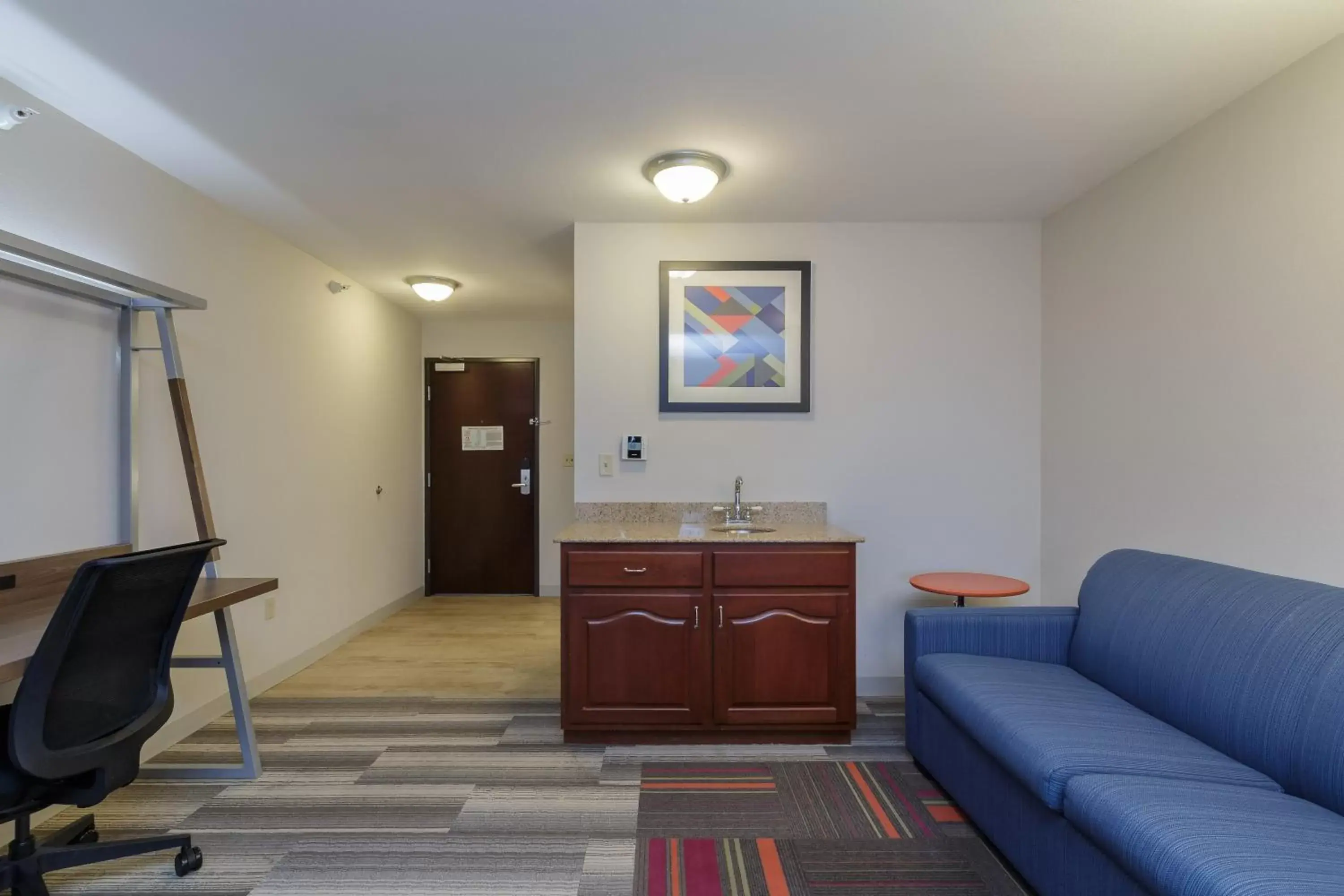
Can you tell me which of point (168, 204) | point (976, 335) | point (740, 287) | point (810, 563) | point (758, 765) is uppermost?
point (168, 204)

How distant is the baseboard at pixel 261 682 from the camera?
2.82 meters

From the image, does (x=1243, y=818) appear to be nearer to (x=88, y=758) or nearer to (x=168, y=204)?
→ (x=88, y=758)

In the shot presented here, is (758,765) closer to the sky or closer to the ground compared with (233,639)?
closer to the ground

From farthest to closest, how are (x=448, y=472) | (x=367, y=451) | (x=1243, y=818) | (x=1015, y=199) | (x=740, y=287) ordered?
(x=448, y=472) < (x=367, y=451) < (x=740, y=287) < (x=1015, y=199) < (x=1243, y=818)

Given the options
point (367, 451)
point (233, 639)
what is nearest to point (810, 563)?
point (233, 639)

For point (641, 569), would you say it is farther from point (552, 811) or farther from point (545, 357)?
point (545, 357)

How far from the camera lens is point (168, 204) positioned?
9.42 feet

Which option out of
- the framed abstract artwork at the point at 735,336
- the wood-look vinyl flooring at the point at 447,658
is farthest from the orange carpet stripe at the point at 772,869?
the framed abstract artwork at the point at 735,336

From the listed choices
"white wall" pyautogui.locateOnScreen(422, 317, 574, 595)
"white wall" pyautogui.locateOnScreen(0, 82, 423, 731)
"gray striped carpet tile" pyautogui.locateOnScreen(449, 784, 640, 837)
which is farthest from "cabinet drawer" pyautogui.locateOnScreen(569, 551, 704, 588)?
"white wall" pyautogui.locateOnScreen(422, 317, 574, 595)

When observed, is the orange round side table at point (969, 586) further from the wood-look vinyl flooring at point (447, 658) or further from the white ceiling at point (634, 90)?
the wood-look vinyl flooring at point (447, 658)

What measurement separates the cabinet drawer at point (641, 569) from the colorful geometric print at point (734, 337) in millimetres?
996

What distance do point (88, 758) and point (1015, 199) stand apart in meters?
3.91

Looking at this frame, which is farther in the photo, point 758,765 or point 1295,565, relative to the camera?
point 758,765

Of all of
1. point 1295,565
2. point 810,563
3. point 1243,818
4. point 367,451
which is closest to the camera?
point 1243,818
